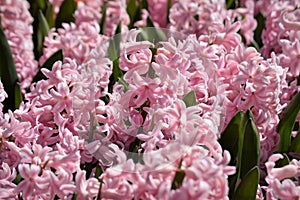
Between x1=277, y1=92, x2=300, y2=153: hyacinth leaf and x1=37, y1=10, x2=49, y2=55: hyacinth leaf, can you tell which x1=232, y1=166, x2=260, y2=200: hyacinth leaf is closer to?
x1=277, y1=92, x2=300, y2=153: hyacinth leaf

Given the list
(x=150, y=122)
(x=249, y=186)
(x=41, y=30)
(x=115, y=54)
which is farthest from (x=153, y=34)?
(x=249, y=186)

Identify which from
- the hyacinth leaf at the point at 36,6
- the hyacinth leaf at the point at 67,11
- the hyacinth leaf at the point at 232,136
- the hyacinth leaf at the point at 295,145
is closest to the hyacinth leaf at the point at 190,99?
the hyacinth leaf at the point at 232,136

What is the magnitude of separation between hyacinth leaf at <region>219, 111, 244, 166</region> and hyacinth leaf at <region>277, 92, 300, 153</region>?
153mm

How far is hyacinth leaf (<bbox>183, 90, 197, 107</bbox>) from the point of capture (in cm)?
142

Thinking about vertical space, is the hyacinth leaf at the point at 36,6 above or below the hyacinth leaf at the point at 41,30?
above

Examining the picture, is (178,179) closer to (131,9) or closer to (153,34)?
(153,34)

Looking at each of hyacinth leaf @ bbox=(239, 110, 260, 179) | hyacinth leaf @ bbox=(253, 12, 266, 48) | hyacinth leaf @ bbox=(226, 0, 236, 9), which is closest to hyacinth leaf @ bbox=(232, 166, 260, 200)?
hyacinth leaf @ bbox=(239, 110, 260, 179)

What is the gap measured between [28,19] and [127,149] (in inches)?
41.6

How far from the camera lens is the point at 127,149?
1.41 m

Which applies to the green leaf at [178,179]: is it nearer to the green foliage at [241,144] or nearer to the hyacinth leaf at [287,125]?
the green foliage at [241,144]

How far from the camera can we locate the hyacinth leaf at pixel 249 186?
50.3 inches

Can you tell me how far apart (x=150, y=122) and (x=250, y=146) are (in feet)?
0.77

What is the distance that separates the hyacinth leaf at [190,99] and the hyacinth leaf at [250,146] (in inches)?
4.8

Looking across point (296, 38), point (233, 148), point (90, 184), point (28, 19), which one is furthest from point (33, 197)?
point (28, 19)
